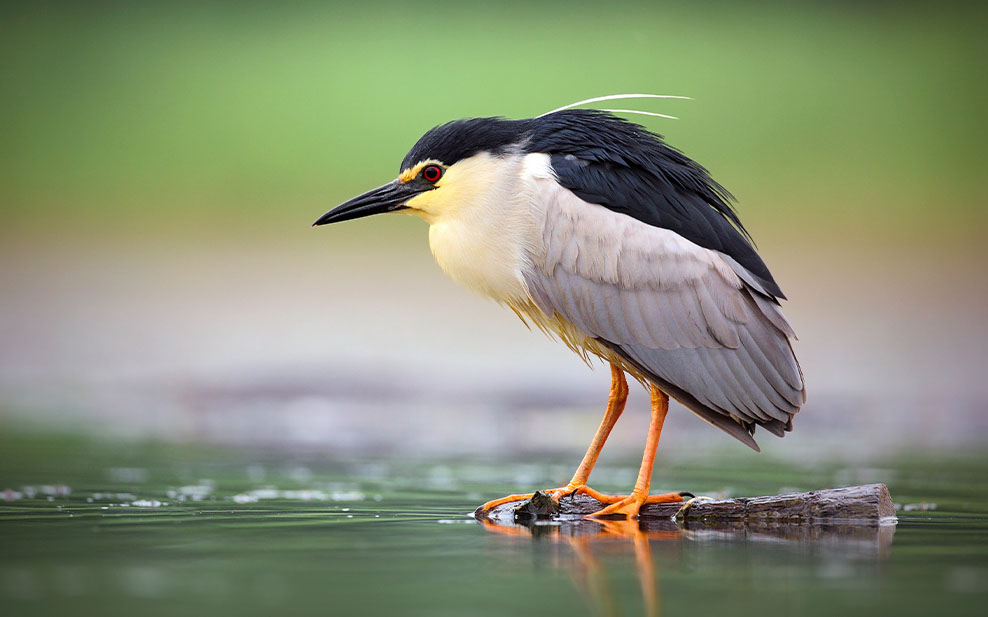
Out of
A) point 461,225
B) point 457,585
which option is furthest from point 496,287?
point 457,585

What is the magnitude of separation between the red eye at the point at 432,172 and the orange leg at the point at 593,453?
118 cm

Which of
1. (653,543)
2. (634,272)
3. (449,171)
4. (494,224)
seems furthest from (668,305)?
(653,543)

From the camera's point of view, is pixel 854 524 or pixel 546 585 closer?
pixel 546 585

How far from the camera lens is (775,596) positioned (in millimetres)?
3084

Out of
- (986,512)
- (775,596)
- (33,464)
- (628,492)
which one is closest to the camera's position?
(775,596)

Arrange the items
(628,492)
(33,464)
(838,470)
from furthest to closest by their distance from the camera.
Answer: (838,470) → (33,464) → (628,492)

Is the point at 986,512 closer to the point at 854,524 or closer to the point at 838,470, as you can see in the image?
the point at 854,524

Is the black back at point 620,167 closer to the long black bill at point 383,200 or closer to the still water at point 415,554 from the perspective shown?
the long black bill at point 383,200

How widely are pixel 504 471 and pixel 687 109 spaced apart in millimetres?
7131

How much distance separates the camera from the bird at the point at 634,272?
16.5 ft

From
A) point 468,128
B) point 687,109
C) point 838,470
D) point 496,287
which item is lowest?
point 838,470

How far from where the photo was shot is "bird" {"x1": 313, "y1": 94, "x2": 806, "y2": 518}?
5023mm

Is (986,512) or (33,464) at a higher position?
(33,464)

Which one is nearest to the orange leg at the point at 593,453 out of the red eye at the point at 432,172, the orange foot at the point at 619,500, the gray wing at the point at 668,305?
the orange foot at the point at 619,500
